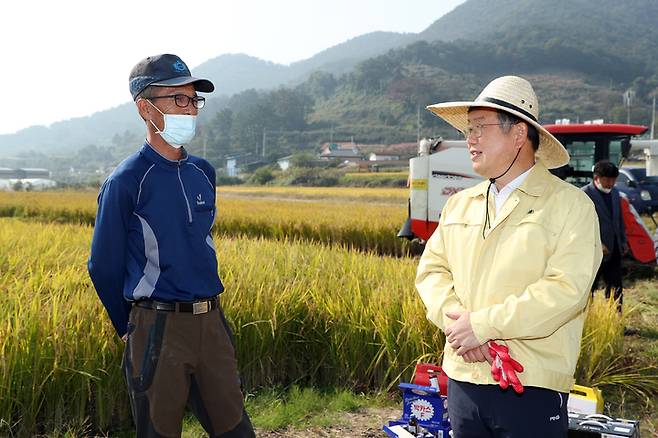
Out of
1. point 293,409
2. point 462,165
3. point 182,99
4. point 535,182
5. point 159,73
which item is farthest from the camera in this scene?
point 462,165

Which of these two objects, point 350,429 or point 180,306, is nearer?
point 180,306

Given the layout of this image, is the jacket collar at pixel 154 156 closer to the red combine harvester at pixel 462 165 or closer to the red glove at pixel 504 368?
the red glove at pixel 504 368

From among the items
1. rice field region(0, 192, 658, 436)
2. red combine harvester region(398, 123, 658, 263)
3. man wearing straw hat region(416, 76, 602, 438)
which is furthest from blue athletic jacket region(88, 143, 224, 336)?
red combine harvester region(398, 123, 658, 263)

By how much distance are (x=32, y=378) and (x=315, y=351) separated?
1.96 metres

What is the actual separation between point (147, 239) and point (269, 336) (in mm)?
2012

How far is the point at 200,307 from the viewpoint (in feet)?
7.93

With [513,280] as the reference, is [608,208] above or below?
below

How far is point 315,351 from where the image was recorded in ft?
14.6

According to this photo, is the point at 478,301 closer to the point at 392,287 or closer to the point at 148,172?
the point at 148,172

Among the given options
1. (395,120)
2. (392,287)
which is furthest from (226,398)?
(395,120)

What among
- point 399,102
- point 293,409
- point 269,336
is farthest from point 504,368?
point 399,102

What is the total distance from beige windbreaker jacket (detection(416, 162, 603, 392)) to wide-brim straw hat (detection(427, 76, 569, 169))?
0.37 ft

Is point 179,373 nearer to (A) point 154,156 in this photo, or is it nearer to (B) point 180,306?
(B) point 180,306

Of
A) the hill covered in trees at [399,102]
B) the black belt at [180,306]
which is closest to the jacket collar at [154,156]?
the black belt at [180,306]
